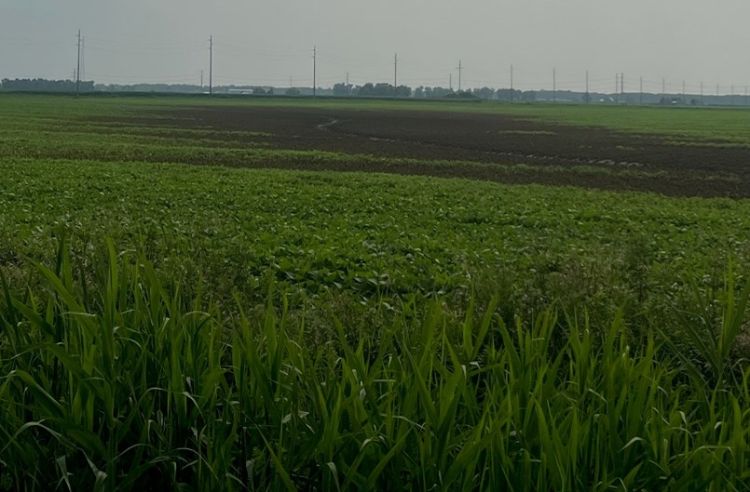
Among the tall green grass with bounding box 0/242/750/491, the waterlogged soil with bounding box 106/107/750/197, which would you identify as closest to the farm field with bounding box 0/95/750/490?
the tall green grass with bounding box 0/242/750/491

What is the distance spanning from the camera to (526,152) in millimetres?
43375

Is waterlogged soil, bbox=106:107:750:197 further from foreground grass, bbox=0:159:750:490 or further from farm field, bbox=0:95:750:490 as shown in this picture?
foreground grass, bbox=0:159:750:490

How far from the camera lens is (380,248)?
47.1 feet

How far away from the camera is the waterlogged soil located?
3094 cm

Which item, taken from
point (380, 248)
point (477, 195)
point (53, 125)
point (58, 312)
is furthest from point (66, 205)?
point (53, 125)

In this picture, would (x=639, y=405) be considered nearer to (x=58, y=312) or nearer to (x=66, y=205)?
(x=58, y=312)

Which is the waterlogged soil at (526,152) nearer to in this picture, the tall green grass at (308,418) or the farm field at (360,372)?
the farm field at (360,372)

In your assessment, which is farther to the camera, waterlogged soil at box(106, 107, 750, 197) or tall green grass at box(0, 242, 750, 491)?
waterlogged soil at box(106, 107, 750, 197)

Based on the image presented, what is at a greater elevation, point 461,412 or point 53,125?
point 53,125

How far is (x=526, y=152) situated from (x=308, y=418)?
4033 cm

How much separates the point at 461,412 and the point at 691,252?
1169 cm

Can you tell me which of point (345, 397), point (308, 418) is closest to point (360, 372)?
point (345, 397)

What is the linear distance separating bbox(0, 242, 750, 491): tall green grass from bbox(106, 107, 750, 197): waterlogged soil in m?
24.0

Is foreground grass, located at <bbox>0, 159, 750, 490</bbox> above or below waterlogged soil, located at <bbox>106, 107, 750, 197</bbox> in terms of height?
below
